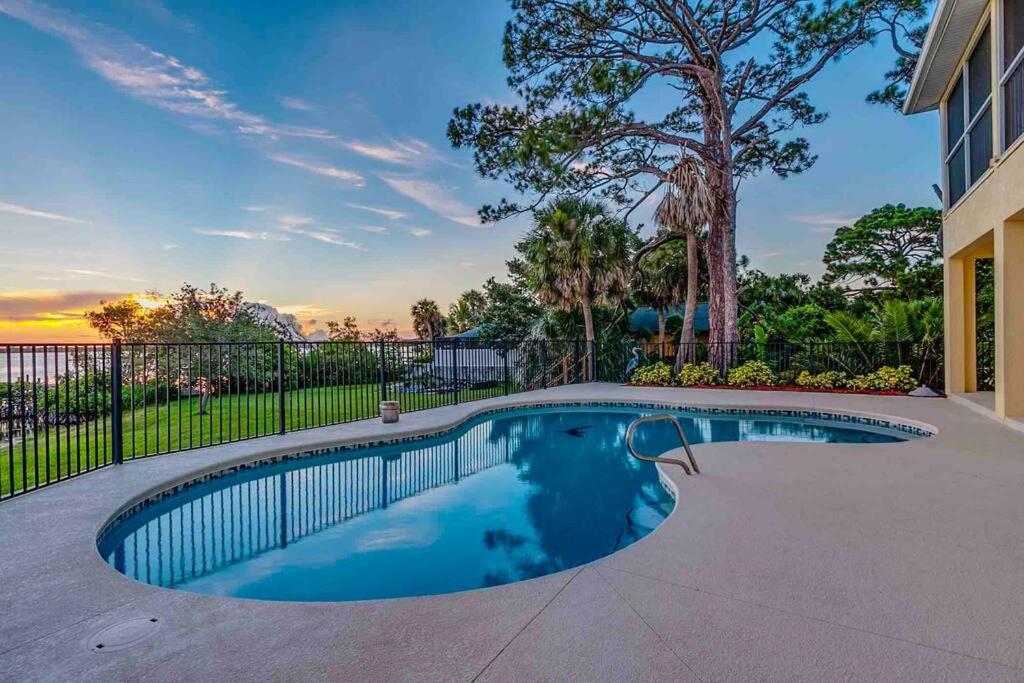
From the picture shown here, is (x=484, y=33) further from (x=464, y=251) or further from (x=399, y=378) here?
(x=399, y=378)

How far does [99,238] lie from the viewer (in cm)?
984

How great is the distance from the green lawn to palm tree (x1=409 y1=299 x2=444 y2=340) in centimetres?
2096

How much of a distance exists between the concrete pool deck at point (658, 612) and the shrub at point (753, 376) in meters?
9.12

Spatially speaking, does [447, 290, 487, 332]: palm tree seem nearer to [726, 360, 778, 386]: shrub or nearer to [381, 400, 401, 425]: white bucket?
[726, 360, 778, 386]: shrub

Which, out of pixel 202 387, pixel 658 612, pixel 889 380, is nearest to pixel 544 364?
pixel 889 380

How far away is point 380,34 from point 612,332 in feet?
33.5

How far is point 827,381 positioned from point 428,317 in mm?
27253

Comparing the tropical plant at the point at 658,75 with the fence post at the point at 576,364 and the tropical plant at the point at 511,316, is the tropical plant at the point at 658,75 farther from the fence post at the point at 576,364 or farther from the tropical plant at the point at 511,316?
the tropical plant at the point at 511,316

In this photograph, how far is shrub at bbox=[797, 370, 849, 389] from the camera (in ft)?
39.6

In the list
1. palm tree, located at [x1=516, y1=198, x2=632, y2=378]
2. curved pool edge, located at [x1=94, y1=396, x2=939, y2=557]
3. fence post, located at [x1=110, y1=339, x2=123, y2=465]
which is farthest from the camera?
palm tree, located at [x1=516, y1=198, x2=632, y2=378]

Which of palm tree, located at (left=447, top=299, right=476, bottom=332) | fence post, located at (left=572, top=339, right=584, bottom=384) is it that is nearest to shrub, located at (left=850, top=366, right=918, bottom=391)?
fence post, located at (left=572, top=339, right=584, bottom=384)

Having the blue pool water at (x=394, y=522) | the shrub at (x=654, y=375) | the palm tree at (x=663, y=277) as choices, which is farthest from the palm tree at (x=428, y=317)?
the blue pool water at (x=394, y=522)

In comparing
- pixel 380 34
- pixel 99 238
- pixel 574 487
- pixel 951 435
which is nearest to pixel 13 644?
pixel 574 487

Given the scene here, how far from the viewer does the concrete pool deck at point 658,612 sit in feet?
6.71
